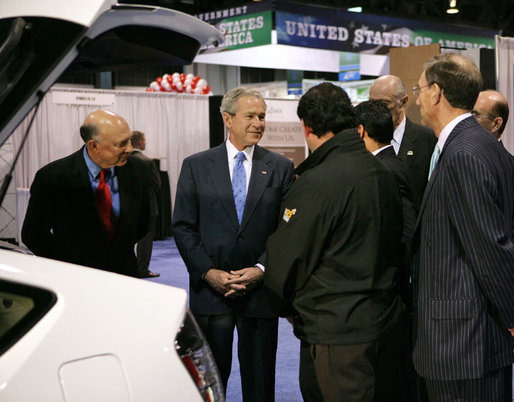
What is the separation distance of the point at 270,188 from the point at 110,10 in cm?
152

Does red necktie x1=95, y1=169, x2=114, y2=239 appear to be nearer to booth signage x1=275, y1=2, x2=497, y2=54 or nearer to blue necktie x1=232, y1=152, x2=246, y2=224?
blue necktie x1=232, y1=152, x2=246, y2=224

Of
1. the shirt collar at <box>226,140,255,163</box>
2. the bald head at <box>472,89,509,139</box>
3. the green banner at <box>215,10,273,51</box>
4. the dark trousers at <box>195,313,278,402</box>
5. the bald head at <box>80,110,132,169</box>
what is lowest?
the dark trousers at <box>195,313,278,402</box>

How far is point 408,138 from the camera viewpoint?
11.0ft

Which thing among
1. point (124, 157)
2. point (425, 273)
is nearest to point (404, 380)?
point (425, 273)

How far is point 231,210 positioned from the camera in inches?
111

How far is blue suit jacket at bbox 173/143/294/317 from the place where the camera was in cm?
279

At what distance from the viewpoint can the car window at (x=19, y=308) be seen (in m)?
1.16

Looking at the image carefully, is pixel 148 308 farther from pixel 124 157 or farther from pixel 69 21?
pixel 124 157

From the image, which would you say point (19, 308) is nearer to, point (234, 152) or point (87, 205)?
point (87, 205)

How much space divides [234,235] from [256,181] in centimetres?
28

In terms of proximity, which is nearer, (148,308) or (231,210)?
(148,308)

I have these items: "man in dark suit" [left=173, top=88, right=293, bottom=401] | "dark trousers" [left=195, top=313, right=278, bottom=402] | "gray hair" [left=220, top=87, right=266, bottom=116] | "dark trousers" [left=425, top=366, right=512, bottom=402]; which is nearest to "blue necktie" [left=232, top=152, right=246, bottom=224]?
"man in dark suit" [left=173, top=88, right=293, bottom=401]

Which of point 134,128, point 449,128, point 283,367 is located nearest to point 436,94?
point 449,128

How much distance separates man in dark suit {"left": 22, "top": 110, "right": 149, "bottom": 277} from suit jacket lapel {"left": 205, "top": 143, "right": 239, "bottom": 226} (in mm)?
422
